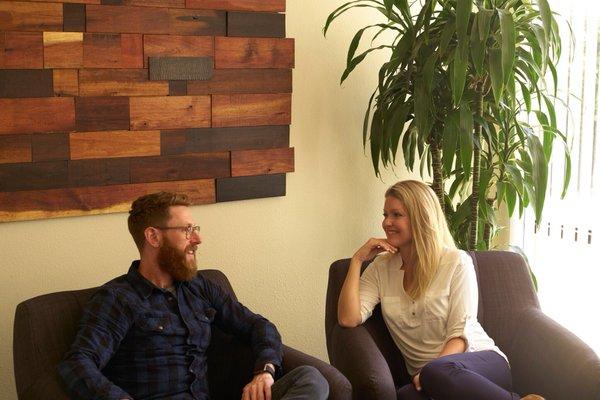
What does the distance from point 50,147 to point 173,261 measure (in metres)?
0.75

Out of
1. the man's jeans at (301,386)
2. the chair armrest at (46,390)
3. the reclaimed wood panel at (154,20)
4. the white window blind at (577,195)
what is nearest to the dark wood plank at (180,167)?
the reclaimed wood panel at (154,20)

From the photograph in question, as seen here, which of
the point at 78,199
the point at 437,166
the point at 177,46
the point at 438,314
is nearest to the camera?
the point at 438,314

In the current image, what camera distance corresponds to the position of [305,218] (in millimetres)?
3770

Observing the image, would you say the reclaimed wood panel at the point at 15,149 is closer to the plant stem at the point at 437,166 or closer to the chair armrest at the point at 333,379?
the chair armrest at the point at 333,379

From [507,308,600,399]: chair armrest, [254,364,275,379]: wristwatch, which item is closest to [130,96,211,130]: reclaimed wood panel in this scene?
[254,364,275,379]: wristwatch

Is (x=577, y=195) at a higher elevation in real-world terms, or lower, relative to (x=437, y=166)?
lower

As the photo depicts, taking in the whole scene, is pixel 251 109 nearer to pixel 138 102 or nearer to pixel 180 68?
pixel 180 68

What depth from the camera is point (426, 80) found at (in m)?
3.27

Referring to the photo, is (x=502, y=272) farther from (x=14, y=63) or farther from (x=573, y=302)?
(x=14, y=63)

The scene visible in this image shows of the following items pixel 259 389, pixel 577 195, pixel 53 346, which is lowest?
pixel 259 389

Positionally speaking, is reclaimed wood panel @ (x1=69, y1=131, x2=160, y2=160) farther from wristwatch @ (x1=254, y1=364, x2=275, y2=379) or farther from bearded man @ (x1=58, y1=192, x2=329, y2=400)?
wristwatch @ (x1=254, y1=364, x2=275, y2=379)

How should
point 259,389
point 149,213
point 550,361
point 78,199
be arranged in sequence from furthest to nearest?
1. point 78,199
2. point 550,361
3. point 149,213
4. point 259,389

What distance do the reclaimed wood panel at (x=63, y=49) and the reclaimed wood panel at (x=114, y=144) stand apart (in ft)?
0.86

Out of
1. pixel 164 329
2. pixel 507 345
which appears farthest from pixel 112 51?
pixel 507 345
